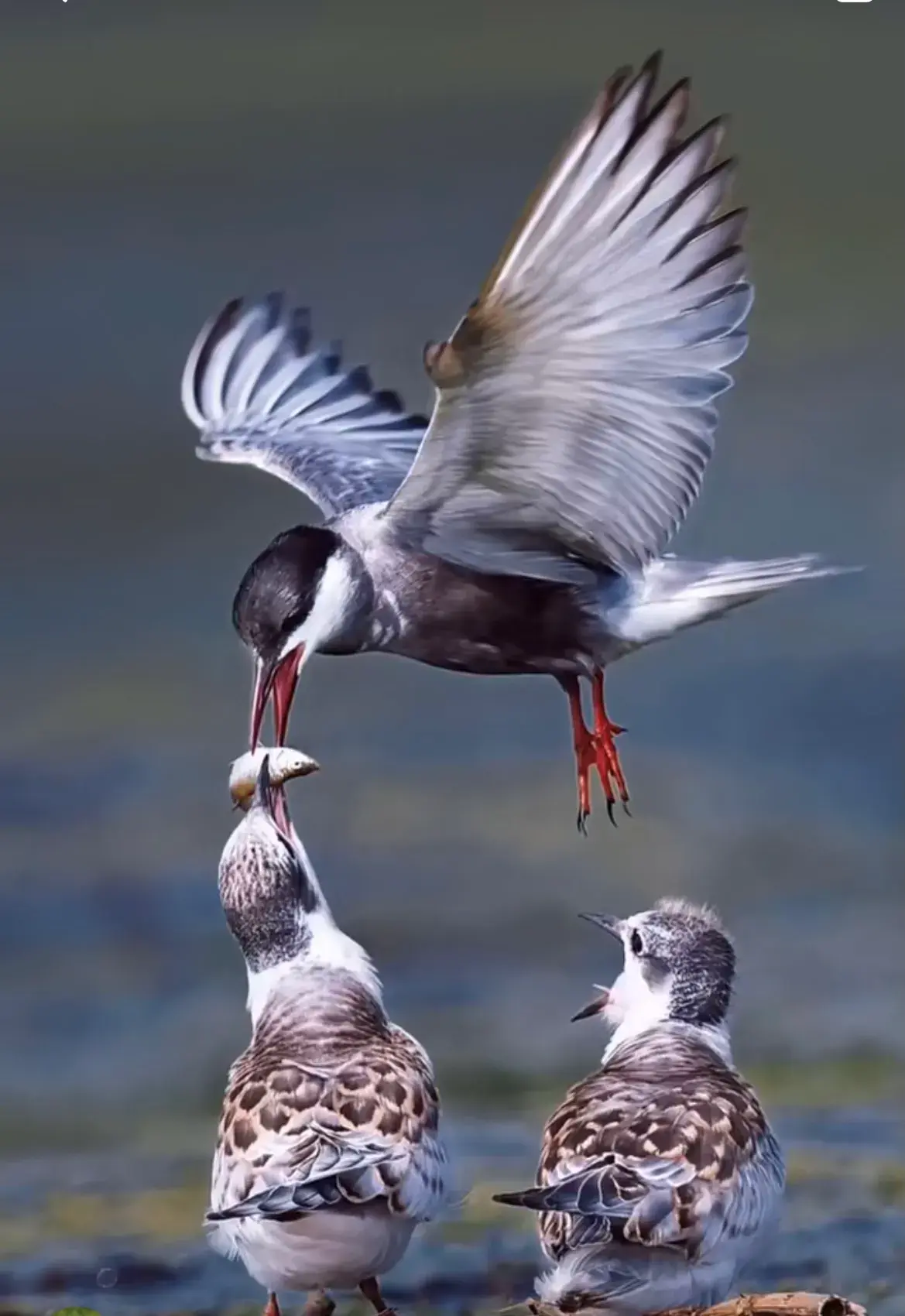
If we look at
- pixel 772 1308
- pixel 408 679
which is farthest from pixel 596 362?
pixel 772 1308

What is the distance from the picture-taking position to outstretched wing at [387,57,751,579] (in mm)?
2338

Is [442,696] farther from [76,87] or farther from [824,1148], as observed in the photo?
[76,87]

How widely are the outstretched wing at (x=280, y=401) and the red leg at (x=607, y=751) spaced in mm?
340

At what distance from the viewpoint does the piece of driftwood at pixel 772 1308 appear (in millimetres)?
2186

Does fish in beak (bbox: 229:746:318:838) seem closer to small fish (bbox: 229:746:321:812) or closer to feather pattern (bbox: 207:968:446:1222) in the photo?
small fish (bbox: 229:746:321:812)

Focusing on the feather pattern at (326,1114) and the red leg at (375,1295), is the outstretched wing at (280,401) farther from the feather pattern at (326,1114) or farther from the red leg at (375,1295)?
the red leg at (375,1295)

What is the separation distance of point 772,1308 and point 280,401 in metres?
1.12

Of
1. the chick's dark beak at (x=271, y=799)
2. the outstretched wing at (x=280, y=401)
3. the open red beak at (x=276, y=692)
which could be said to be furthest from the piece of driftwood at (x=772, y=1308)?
the outstretched wing at (x=280, y=401)

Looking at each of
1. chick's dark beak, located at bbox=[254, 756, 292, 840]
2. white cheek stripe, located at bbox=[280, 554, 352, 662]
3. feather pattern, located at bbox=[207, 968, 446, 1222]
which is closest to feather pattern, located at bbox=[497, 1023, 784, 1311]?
feather pattern, located at bbox=[207, 968, 446, 1222]

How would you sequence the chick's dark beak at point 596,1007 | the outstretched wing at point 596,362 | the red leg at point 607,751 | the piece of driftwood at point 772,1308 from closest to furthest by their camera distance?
1. the piece of driftwood at point 772,1308
2. the outstretched wing at point 596,362
3. the chick's dark beak at point 596,1007
4. the red leg at point 607,751

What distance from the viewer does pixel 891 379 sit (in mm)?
2627

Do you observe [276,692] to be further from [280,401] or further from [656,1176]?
[656,1176]

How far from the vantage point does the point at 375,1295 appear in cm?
245

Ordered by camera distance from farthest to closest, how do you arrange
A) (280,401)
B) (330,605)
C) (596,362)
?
(280,401) → (330,605) → (596,362)
